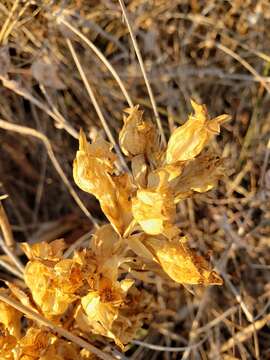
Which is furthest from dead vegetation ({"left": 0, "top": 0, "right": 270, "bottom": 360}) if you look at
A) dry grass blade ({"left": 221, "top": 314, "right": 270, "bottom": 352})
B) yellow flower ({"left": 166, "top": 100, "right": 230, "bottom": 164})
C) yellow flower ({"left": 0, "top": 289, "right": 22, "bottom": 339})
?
yellow flower ({"left": 166, "top": 100, "right": 230, "bottom": 164})

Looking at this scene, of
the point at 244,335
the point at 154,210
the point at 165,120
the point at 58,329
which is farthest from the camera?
the point at 165,120

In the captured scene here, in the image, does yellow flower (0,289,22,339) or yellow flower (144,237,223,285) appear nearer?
yellow flower (144,237,223,285)

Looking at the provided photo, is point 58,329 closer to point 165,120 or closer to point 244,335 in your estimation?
point 244,335

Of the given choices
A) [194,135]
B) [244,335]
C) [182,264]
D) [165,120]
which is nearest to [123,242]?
[182,264]

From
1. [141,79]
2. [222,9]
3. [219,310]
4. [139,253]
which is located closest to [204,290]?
[219,310]

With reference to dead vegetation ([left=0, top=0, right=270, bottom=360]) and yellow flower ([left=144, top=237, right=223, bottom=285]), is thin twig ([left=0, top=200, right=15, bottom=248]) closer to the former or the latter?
dead vegetation ([left=0, top=0, right=270, bottom=360])

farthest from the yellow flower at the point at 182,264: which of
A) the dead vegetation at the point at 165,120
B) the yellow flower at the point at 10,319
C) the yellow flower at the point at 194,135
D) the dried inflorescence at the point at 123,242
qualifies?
the dead vegetation at the point at 165,120
